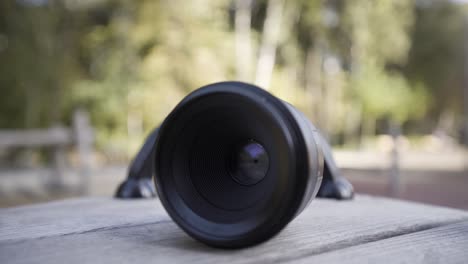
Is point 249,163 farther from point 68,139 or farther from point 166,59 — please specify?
point 166,59

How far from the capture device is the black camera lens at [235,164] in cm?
94

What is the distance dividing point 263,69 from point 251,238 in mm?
16820

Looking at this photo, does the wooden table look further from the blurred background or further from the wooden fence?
the wooden fence

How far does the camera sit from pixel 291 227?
1.22 metres

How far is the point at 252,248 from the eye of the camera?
39.1 inches

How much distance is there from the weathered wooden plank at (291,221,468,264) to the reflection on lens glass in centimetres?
24

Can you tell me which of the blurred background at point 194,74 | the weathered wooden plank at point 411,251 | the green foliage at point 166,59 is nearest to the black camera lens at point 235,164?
the weathered wooden plank at point 411,251

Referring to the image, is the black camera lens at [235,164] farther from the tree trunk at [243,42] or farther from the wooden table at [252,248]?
the tree trunk at [243,42]

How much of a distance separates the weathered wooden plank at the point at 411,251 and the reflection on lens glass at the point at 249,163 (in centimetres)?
24

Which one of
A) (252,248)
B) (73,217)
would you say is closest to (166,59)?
(73,217)

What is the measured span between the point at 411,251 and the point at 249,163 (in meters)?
0.39

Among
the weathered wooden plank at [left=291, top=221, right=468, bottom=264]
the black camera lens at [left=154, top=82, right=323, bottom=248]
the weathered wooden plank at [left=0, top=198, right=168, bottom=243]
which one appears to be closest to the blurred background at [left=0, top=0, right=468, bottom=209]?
the weathered wooden plank at [left=0, top=198, right=168, bottom=243]

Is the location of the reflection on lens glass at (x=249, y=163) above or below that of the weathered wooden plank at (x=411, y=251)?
above

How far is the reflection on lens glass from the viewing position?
3.55ft
